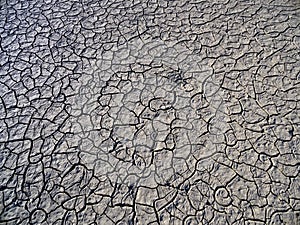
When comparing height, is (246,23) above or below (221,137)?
above

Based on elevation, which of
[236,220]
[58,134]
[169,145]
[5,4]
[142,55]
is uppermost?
[5,4]

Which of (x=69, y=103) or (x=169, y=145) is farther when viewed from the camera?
(x=69, y=103)

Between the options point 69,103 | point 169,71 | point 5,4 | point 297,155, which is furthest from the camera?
point 5,4

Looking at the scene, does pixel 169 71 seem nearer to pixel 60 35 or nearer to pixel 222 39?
pixel 222 39

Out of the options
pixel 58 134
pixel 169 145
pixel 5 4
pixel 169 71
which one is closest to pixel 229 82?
pixel 169 71

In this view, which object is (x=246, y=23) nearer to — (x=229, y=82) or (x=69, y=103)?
(x=229, y=82)

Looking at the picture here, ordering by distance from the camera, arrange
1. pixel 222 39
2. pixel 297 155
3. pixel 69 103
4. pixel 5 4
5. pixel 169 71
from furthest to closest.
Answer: pixel 5 4 → pixel 222 39 → pixel 169 71 → pixel 69 103 → pixel 297 155

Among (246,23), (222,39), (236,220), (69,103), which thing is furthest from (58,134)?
(246,23)
